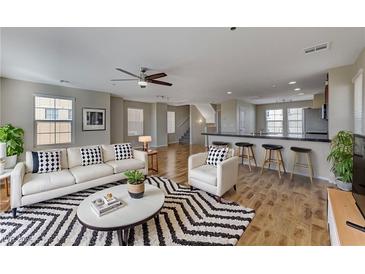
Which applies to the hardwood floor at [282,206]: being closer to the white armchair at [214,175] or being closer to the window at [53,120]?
the white armchair at [214,175]

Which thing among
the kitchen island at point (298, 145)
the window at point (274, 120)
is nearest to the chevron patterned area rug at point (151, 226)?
the kitchen island at point (298, 145)

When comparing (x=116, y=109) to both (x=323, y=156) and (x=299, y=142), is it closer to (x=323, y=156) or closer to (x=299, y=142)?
(x=299, y=142)

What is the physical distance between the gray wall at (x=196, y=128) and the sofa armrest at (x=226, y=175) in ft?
25.3

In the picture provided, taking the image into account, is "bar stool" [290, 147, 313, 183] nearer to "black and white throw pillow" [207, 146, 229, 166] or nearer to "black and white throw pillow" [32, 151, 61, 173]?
"black and white throw pillow" [207, 146, 229, 166]

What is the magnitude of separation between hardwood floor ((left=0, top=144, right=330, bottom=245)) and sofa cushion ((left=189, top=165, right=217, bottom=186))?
0.45m

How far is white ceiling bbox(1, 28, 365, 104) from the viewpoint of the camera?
2131 millimetres

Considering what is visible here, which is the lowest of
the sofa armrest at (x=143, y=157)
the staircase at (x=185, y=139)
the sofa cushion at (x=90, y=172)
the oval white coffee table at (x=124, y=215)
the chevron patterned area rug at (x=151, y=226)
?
the chevron patterned area rug at (x=151, y=226)

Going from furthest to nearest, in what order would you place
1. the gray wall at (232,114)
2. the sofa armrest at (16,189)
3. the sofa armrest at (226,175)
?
1. the gray wall at (232,114)
2. the sofa armrest at (226,175)
3. the sofa armrest at (16,189)

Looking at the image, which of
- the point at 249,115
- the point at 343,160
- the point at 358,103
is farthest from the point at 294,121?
the point at 343,160

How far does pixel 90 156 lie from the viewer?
3.45 m

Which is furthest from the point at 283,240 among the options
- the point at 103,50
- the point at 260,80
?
the point at 260,80

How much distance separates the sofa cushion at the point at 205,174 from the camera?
285cm

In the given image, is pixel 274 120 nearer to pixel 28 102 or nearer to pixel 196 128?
pixel 196 128
